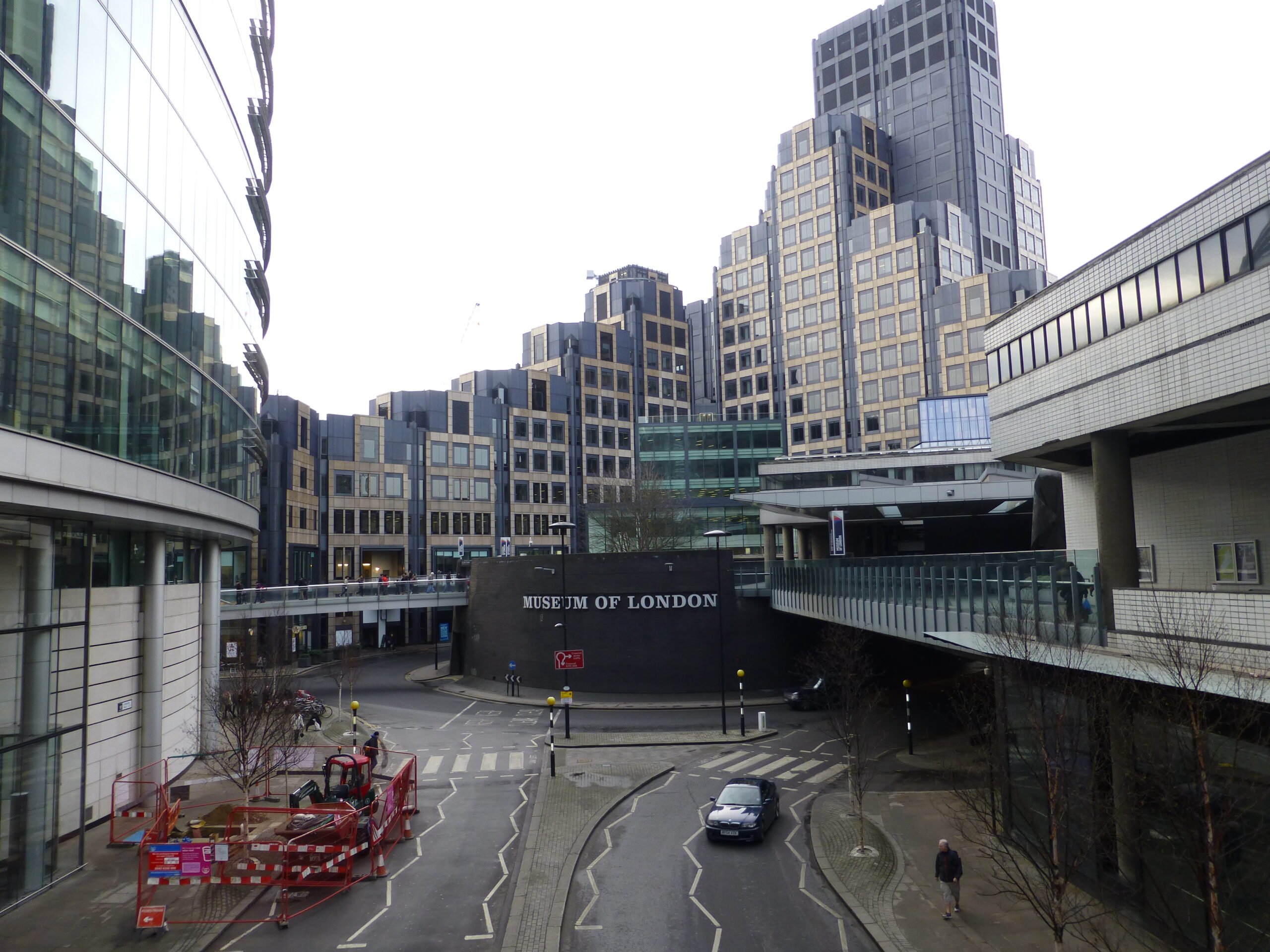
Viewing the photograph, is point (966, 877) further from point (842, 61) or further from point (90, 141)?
point (842, 61)

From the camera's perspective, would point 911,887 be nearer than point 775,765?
Yes

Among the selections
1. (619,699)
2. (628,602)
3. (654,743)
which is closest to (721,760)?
(654,743)

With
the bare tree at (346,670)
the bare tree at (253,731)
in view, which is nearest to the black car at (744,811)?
the bare tree at (253,731)

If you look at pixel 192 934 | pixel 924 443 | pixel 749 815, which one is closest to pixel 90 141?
pixel 192 934

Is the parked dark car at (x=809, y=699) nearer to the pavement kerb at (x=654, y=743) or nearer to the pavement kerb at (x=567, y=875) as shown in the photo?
the pavement kerb at (x=654, y=743)

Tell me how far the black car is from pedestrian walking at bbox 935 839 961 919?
19.7 ft

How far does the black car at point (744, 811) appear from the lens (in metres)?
22.7

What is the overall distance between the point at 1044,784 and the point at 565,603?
28.1m

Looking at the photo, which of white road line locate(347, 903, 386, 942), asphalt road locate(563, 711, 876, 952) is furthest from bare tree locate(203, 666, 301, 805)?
asphalt road locate(563, 711, 876, 952)

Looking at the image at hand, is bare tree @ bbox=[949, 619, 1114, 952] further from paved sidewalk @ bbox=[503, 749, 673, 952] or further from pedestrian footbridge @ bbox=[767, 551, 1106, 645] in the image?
paved sidewalk @ bbox=[503, 749, 673, 952]

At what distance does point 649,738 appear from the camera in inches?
1444

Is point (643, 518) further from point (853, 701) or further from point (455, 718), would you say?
point (853, 701)

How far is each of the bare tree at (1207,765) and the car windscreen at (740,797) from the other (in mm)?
10208

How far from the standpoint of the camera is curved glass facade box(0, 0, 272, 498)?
16984mm
